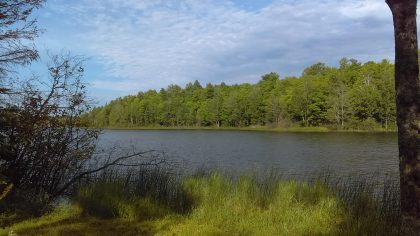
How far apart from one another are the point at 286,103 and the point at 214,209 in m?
98.6

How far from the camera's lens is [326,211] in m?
9.08

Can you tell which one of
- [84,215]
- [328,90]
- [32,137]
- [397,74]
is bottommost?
[84,215]

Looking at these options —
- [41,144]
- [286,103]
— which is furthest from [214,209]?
[286,103]

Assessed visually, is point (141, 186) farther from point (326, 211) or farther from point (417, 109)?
point (417, 109)

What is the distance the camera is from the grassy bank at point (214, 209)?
7.75 metres

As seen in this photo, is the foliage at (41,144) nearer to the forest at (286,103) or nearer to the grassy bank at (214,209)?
the grassy bank at (214,209)

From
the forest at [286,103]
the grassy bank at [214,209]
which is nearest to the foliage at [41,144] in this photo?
the grassy bank at [214,209]

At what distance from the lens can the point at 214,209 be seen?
9195 millimetres

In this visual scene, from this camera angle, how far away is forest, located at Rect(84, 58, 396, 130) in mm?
88875

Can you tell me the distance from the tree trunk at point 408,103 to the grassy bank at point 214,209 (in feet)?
9.52

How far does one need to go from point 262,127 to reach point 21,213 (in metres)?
103

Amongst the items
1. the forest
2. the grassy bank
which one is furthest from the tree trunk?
the forest

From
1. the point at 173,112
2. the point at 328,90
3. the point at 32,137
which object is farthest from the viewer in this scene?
the point at 173,112

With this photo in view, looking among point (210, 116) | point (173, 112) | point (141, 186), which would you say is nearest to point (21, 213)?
point (141, 186)
